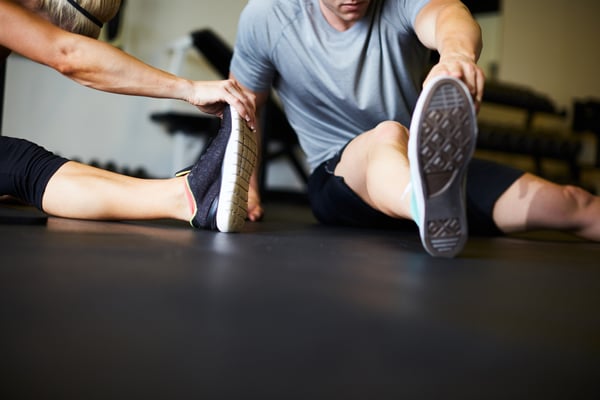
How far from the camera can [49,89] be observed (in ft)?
11.7

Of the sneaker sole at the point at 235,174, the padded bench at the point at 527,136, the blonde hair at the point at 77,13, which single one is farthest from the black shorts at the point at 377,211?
the padded bench at the point at 527,136

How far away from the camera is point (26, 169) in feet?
3.62

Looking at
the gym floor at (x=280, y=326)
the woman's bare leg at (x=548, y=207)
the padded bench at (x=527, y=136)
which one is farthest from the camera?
the padded bench at (x=527, y=136)

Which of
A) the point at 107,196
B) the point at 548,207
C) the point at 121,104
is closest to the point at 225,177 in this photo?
the point at 107,196

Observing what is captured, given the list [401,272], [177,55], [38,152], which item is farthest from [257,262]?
[177,55]

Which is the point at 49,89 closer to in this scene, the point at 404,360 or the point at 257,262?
the point at 257,262

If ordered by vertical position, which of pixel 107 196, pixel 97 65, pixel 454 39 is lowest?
pixel 107 196

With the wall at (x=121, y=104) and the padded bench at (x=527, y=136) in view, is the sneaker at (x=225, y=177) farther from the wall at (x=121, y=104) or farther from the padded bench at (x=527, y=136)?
the padded bench at (x=527, y=136)

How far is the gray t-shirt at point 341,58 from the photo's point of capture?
1311 mm

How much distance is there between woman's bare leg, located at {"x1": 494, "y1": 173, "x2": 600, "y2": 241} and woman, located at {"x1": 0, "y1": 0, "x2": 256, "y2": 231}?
590 millimetres

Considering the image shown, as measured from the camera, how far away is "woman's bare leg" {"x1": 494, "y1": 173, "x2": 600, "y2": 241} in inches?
47.3

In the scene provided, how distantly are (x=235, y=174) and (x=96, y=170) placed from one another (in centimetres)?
32

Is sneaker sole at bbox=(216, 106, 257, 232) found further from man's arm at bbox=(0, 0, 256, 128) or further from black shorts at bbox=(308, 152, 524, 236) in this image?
black shorts at bbox=(308, 152, 524, 236)

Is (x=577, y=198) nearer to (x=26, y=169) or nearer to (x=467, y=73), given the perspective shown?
(x=467, y=73)
